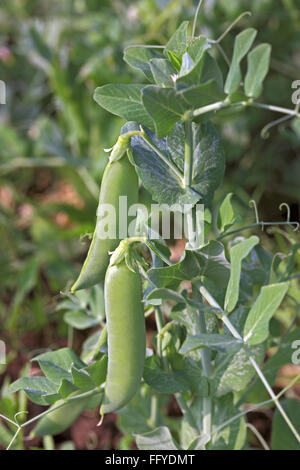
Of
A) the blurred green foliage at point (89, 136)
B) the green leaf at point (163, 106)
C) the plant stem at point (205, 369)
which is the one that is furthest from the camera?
the blurred green foliage at point (89, 136)

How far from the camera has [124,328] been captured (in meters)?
0.42

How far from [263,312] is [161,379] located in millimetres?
130

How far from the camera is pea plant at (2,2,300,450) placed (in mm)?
402

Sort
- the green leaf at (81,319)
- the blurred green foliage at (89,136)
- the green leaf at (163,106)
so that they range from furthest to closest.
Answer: the blurred green foliage at (89,136), the green leaf at (81,319), the green leaf at (163,106)

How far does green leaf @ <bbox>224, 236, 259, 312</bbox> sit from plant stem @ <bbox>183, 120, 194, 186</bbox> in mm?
73

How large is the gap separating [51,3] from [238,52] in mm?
1726

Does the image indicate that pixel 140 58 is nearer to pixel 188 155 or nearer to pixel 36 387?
pixel 188 155

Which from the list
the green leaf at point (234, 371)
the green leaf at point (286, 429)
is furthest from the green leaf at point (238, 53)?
the green leaf at point (286, 429)

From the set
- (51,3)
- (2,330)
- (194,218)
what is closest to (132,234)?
(194,218)

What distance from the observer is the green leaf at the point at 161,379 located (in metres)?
0.47

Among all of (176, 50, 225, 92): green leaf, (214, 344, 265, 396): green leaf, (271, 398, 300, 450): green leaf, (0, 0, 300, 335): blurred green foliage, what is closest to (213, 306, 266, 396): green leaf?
(214, 344, 265, 396): green leaf

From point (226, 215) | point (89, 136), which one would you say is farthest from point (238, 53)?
point (89, 136)

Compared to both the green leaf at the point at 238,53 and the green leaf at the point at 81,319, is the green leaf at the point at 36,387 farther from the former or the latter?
the green leaf at the point at 238,53

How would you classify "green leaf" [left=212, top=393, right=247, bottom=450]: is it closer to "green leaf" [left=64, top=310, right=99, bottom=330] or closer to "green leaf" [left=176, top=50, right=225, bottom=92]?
"green leaf" [left=64, top=310, right=99, bottom=330]
